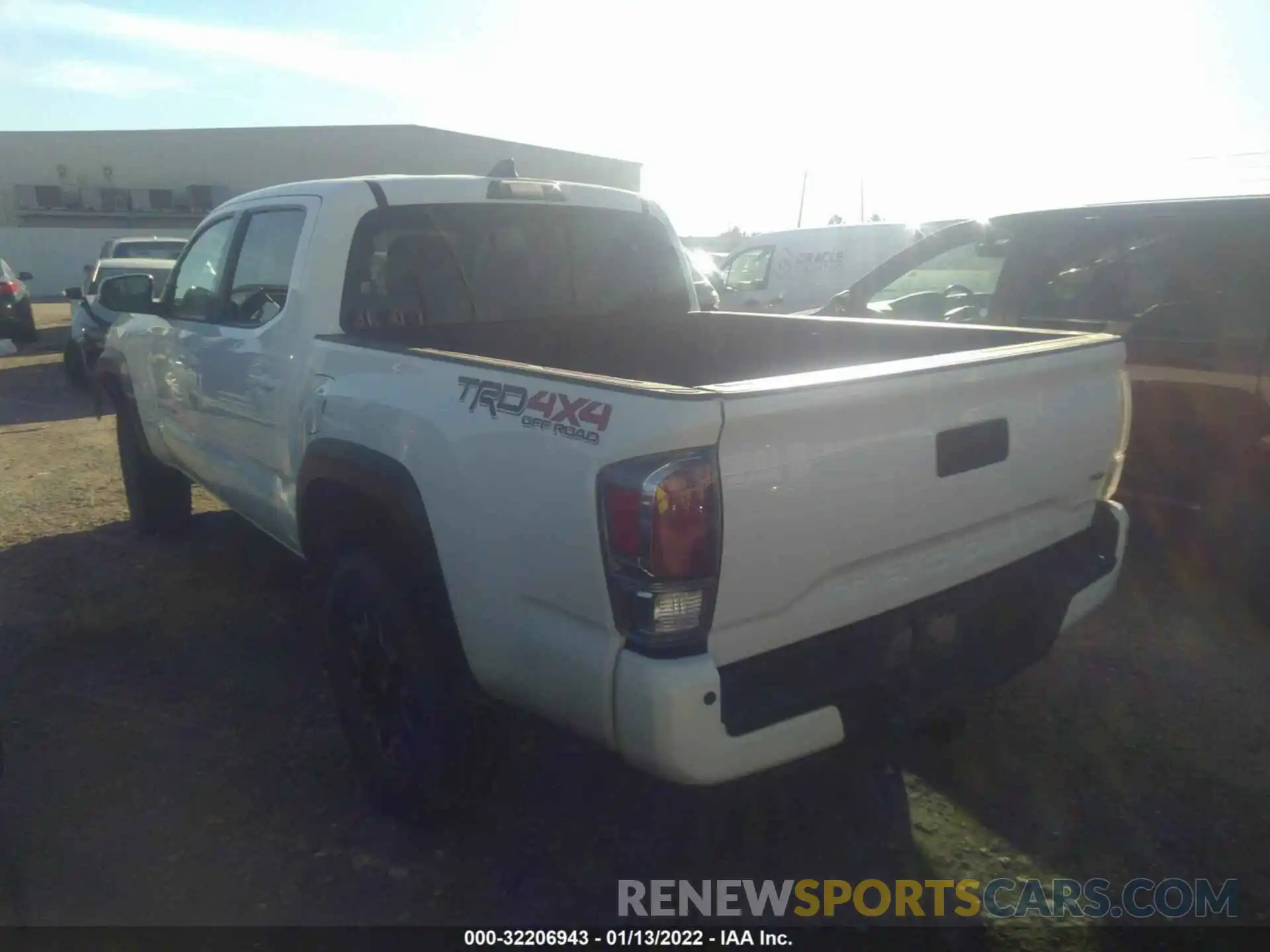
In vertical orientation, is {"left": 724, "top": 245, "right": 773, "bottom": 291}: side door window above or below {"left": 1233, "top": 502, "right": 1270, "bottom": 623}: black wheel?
above

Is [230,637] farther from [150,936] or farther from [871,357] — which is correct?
[871,357]

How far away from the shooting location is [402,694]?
3.07 meters

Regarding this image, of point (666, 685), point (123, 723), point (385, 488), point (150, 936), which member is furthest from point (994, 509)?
point (123, 723)

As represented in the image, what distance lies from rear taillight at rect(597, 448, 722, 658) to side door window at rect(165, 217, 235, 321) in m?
3.16

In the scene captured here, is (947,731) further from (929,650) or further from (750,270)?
(750,270)

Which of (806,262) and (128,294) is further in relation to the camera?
(806,262)

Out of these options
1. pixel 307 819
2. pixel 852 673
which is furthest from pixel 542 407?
pixel 307 819

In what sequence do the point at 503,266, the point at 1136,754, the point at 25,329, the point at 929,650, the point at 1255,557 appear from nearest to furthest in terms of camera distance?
the point at 929,650 < the point at 1136,754 < the point at 503,266 < the point at 1255,557 < the point at 25,329

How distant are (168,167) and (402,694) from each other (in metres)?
39.5

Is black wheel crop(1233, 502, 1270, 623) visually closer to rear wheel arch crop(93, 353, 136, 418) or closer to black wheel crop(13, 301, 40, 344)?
rear wheel arch crop(93, 353, 136, 418)

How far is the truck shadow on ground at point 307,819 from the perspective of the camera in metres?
2.95

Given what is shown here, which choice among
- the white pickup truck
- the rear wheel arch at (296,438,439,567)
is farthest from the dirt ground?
the rear wheel arch at (296,438,439,567)

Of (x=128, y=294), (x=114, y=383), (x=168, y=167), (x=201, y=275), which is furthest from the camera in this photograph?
(x=168, y=167)

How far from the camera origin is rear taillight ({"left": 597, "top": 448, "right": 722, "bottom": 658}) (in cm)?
224
